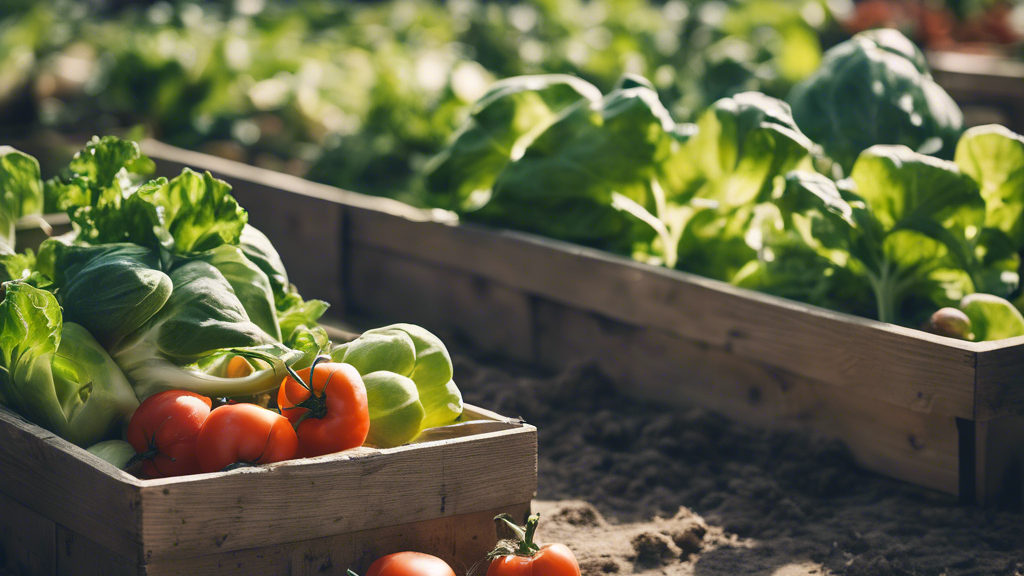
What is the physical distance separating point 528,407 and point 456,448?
0.96m

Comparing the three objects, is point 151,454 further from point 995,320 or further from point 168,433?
point 995,320

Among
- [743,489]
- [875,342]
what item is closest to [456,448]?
[743,489]

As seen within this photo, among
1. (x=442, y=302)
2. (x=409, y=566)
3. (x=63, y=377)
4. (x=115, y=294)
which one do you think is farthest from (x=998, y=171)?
(x=63, y=377)

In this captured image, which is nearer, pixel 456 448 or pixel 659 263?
pixel 456 448

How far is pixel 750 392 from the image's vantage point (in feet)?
8.54

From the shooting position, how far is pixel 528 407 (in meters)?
2.70

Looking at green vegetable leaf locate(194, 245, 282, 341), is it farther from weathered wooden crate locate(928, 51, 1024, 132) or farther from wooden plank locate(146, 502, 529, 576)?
weathered wooden crate locate(928, 51, 1024, 132)

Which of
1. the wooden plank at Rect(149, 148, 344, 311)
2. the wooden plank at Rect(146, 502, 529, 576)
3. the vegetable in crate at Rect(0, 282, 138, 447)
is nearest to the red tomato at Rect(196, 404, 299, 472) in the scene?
the wooden plank at Rect(146, 502, 529, 576)

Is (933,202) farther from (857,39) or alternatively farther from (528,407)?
(528,407)

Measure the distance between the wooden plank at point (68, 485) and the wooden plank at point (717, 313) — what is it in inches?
61.0

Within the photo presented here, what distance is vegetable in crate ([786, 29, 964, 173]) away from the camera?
2842mm

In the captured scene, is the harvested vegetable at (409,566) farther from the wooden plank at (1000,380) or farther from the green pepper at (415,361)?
the wooden plank at (1000,380)

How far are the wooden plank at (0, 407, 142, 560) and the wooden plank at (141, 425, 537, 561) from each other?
53mm

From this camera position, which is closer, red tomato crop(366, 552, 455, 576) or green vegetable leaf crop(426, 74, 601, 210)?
red tomato crop(366, 552, 455, 576)
